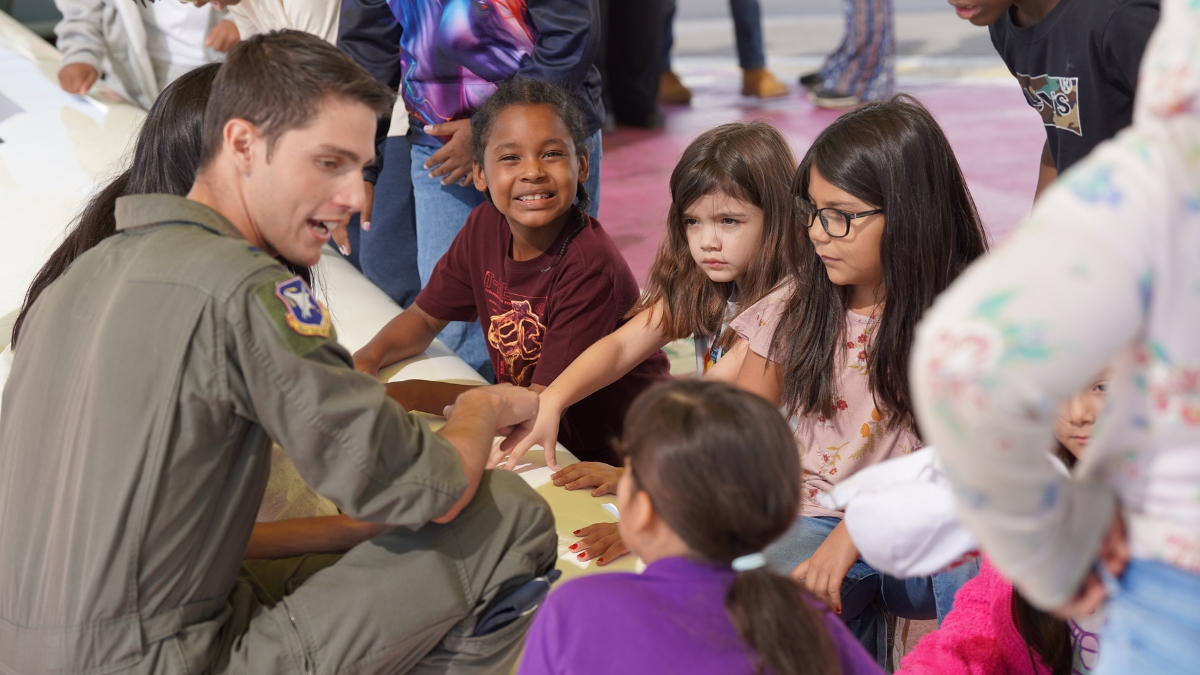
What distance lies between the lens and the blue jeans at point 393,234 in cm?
279

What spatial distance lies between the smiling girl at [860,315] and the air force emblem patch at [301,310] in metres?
0.78

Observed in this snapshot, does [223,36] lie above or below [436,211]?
above

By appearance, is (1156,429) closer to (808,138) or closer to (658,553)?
(658,553)

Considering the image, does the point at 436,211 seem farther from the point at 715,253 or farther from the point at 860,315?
the point at 860,315

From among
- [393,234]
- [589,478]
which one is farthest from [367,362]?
[393,234]

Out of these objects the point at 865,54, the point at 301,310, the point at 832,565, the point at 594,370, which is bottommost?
the point at 865,54

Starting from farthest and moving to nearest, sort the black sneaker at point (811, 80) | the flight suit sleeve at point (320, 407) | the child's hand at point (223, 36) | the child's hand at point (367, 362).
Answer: the black sneaker at point (811, 80)
the child's hand at point (223, 36)
the child's hand at point (367, 362)
the flight suit sleeve at point (320, 407)

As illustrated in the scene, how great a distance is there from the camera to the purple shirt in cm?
96

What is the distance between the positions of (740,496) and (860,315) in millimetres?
800

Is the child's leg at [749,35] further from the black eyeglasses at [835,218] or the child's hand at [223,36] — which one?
the black eyeglasses at [835,218]

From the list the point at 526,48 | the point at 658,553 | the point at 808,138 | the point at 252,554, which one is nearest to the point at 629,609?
the point at 658,553

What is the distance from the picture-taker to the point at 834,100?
5723mm

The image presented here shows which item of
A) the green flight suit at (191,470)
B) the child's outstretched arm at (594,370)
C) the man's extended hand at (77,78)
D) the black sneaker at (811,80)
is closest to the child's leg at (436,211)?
the child's outstretched arm at (594,370)

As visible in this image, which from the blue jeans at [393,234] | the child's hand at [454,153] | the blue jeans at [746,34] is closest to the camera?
the child's hand at [454,153]
